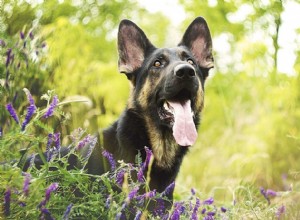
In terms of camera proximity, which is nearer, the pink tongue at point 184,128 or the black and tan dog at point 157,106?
the pink tongue at point 184,128

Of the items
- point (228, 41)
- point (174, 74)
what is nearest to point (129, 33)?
point (174, 74)

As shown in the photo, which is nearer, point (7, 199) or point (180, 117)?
point (7, 199)

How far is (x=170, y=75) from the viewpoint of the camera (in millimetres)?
4277

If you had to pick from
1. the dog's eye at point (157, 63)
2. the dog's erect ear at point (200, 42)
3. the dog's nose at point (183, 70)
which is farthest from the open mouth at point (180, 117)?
the dog's erect ear at point (200, 42)

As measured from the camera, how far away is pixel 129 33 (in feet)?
15.8

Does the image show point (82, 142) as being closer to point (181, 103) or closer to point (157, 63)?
point (181, 103)

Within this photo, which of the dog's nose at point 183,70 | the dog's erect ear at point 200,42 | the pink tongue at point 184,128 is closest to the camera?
the pink tongue at point 184,128

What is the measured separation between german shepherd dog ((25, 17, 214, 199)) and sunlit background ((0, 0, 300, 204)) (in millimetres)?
284

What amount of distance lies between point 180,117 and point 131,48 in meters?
1.04

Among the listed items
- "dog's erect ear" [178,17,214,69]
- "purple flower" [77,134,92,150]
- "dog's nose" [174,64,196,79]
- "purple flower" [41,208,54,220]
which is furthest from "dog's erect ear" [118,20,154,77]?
"purple flower" [41,208,54,220]

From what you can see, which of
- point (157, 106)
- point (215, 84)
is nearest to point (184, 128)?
point (157, 106)

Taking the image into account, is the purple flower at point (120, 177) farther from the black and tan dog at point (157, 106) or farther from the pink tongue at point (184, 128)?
the pink tongue at point (184, 128)

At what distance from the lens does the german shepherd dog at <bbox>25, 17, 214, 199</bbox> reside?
4.16 m

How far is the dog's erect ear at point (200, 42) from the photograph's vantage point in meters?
5.11
